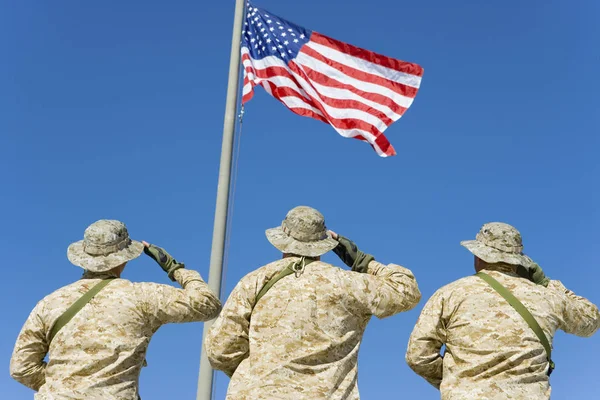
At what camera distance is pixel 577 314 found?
24.4 ft

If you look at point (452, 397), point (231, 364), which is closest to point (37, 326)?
point (231, 364)

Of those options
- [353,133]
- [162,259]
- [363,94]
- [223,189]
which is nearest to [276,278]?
[162,259]

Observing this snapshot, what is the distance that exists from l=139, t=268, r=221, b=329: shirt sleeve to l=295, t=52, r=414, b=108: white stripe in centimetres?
691

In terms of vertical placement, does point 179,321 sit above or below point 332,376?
above

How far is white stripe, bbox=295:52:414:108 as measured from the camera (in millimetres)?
13383

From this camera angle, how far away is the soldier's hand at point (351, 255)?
7.58m

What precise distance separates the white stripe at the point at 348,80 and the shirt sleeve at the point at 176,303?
272 inches

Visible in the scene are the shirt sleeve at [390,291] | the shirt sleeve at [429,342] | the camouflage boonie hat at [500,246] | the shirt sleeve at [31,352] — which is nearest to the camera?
the shirt sleeve at [390,291]

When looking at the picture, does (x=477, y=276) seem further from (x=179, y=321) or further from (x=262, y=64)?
(x=262, y=64)

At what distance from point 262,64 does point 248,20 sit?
0.98 m

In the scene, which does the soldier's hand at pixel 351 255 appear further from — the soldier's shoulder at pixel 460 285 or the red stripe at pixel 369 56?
the red stripe at pixel 369 56

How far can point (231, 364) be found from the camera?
23.3 ft

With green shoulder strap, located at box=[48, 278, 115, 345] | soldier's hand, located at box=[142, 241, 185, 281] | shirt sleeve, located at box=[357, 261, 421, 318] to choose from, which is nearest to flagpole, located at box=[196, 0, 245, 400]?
soldier's hand, located at box=[142, 241, 185, 281]

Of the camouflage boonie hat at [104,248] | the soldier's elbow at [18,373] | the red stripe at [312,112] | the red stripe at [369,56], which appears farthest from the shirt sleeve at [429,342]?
the red stripe at [369,56]
